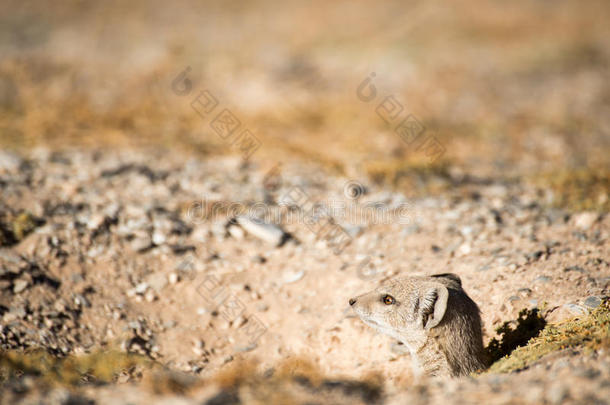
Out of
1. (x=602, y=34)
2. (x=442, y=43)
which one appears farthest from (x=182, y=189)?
(x=602, y=34)

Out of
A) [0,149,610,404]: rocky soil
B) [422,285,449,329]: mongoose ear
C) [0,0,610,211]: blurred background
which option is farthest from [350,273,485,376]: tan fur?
[0,0,610,211]: blurred background

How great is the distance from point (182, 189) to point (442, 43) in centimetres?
1082

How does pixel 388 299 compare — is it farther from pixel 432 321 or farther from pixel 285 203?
pixel 285 203

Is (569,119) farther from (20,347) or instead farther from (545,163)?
(20,347)

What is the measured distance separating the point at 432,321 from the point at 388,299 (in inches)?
19.3

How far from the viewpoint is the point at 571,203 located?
7.10 m

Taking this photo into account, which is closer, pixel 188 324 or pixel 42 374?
pixel 42 374

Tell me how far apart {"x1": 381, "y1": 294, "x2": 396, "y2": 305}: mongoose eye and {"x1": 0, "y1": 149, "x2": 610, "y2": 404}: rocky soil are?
0.78 m

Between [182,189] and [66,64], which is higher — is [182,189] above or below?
above

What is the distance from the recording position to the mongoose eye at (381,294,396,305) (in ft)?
14.4

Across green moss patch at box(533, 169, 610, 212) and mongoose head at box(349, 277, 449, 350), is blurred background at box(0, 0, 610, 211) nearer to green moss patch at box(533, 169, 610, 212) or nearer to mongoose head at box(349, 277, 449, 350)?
green moss patch at box(533, 169, 610, 212)

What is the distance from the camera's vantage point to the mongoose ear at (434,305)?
397 cm

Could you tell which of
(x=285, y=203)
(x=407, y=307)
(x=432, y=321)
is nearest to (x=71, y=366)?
(x=407, y=307)

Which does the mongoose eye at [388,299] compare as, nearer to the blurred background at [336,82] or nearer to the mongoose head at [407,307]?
the mongoose head at [407,307]
